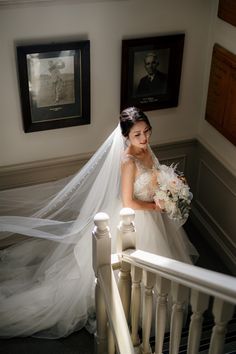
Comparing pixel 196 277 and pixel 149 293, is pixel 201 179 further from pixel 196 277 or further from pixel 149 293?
pixel 196 277

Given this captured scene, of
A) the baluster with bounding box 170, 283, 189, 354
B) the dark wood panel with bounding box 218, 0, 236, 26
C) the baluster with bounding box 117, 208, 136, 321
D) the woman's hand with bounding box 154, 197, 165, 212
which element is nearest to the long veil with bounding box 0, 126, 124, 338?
the woman's hand with bounding box 154, 197, 165, 212

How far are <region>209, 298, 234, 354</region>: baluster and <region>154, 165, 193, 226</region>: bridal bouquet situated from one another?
182cm

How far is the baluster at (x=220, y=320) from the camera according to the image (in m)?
1.69

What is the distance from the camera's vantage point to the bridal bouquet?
356 centimetres

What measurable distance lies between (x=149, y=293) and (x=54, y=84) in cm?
231

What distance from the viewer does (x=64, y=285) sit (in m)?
3.88

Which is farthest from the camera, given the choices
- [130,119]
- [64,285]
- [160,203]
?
[64,285]

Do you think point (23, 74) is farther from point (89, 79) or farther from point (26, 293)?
point (26, 293)

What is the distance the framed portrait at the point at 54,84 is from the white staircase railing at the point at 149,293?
1.79 metres

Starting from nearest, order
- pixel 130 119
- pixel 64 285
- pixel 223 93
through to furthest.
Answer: pixel 130 119
pixel 64 285
pixel 223 93

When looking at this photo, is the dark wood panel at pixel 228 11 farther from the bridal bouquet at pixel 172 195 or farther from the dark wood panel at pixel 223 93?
the bridal bouquet at pixel 172 195

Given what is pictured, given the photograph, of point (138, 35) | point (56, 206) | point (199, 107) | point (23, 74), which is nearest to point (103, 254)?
point (56, 206)

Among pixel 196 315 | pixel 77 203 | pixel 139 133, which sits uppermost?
pixel 139 133

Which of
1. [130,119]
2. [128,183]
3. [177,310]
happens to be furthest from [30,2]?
[177,310]
